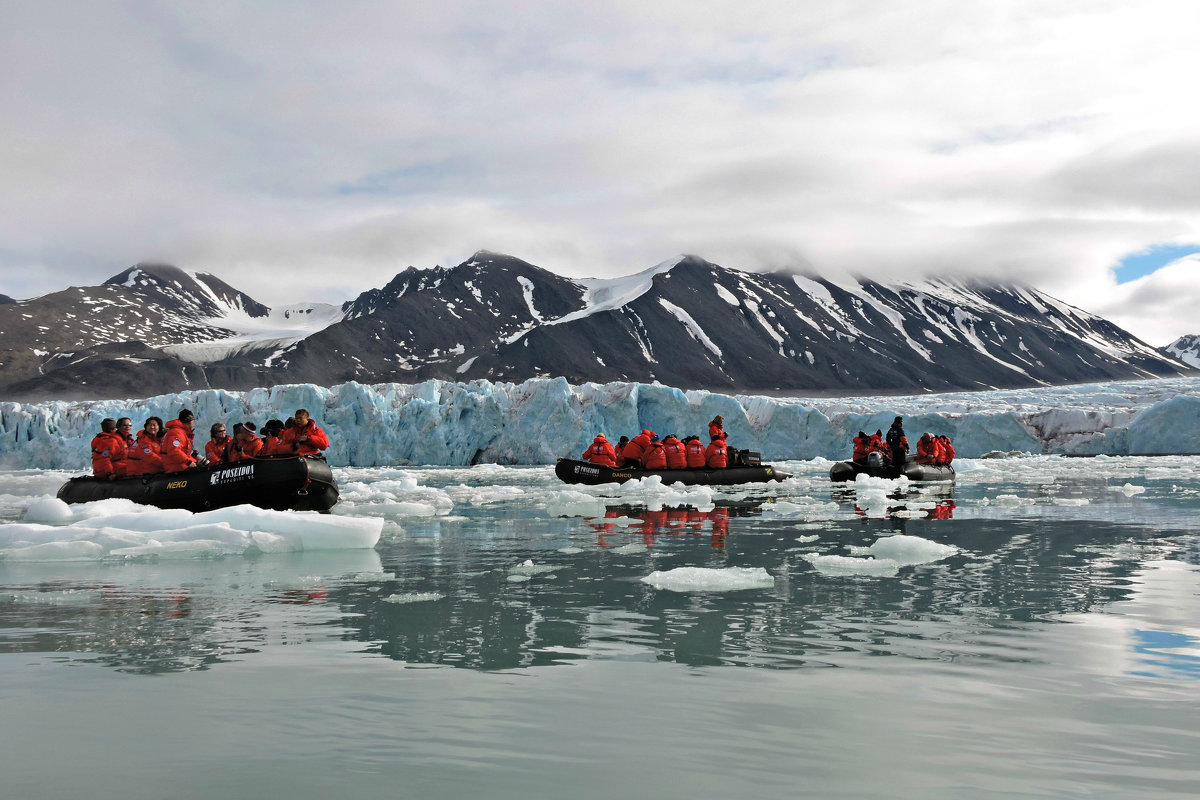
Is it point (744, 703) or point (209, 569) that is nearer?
point (744, 703)

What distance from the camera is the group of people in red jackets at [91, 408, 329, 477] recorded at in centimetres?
1437

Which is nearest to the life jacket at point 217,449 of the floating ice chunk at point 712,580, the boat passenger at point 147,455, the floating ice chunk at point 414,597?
the boat passenger at point 147,455

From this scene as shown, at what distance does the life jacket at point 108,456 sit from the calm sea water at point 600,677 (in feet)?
19.6

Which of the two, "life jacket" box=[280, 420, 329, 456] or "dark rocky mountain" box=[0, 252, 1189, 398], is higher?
"dark rocky mountain" box=[0, 252, 1189, 398]

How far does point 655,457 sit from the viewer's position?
22438 millimetres

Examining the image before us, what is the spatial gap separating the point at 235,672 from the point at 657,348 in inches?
6711

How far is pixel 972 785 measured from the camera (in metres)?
3.37

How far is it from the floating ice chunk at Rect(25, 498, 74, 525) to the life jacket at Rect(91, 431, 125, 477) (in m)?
2.19

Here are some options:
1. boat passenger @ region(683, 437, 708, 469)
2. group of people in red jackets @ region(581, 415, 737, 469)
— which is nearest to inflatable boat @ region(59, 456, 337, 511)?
group of people in red jackets @ region(581, 415, 737, 469)

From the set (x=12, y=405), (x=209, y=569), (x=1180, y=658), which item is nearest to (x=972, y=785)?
(x=1180, y=658)

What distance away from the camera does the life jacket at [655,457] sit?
22.4 metres

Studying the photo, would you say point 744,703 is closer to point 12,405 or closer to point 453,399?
point 453,399

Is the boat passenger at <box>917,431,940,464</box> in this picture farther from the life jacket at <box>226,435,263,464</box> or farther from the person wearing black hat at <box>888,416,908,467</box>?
the life jacket at <box>226,435,263,464</box>

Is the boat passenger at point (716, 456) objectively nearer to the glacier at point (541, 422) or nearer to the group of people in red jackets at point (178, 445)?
the group of people in red jackets at point (178, 445)
